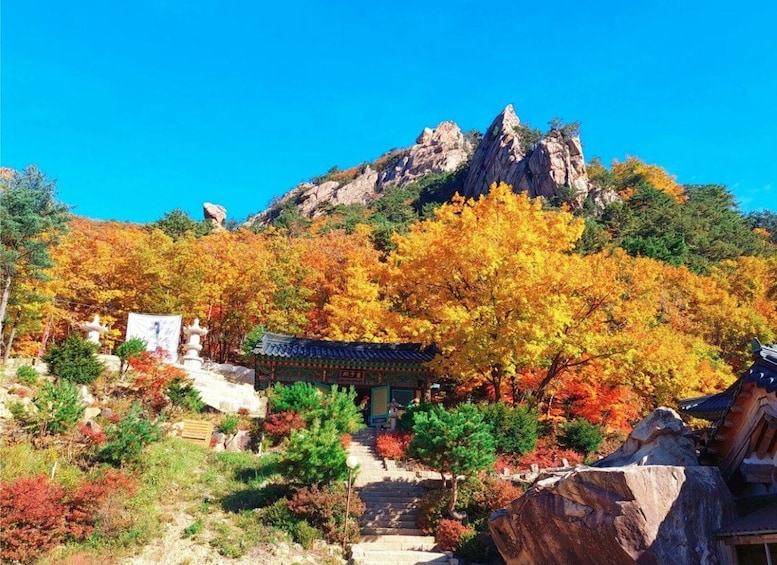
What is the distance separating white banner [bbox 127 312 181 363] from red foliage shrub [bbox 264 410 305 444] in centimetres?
954

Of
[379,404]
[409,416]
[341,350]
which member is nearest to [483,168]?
[341,350]

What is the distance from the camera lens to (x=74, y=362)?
19.8 metres

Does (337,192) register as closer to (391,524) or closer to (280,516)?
(391,524)

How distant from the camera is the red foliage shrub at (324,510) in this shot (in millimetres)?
14250

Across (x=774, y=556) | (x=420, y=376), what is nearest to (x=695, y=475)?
Result: (x=774, y=556)

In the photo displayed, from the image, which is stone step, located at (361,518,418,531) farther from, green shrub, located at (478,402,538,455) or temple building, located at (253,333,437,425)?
temple building, located at (253,333,437,425)

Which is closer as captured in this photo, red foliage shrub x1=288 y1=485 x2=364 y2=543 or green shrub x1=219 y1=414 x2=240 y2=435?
red foliage shrub x1=288 y1=485 x2=364 y2=543

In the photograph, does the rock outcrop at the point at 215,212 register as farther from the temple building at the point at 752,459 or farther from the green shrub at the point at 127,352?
the temple building at the point at 752,459

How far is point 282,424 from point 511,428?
8.01 meters

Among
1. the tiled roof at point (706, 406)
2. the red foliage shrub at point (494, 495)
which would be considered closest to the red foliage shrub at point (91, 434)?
the red foliage shrub at point (494, 495)

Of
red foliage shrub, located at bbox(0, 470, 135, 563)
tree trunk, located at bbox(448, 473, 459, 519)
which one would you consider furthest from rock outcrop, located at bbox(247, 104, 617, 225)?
red foliage shrub, located at bbox(0, 470, 135, 563)

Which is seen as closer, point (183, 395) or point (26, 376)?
point (26, 376)

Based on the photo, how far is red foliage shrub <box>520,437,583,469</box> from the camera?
18281 mm

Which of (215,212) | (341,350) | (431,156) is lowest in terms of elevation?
(341,350)
